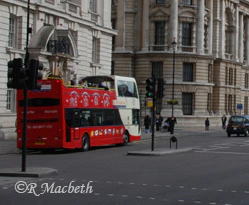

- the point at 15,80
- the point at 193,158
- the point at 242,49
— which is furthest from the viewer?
the point at 242,49

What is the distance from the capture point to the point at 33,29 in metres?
38.6

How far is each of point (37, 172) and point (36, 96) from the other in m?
10.9

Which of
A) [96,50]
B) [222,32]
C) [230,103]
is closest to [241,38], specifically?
[222,32]

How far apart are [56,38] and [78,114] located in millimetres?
12102

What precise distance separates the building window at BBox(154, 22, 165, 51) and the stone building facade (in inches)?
864

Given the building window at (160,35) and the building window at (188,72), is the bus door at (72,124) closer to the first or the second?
the building window at (188,72)

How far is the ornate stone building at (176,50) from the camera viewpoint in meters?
Result: 69.9

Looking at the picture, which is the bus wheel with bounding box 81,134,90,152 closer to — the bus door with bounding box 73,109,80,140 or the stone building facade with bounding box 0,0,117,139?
the bus door with bounding box 73,109,80,140

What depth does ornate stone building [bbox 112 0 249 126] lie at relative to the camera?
6994 centimetres

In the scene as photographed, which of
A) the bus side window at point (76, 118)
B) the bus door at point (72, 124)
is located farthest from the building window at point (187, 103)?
the bus door at point (72, 124)

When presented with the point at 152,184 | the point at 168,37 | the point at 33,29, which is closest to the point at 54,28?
the point at 33,29

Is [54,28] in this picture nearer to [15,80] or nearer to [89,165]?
[89,165]

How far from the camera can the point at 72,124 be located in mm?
28453

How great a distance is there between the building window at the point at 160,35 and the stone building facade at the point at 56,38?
21935 mm
